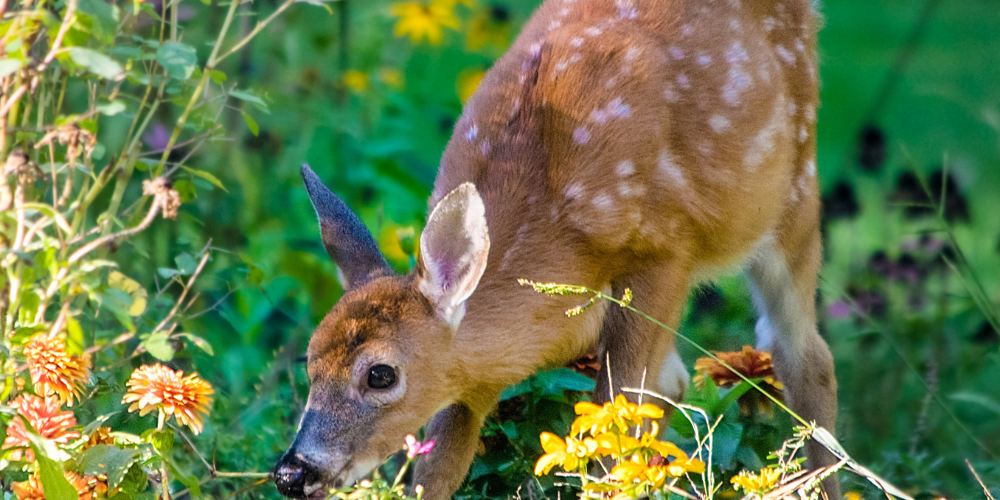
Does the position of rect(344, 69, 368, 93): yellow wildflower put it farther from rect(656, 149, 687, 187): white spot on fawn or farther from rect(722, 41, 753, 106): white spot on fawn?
rect(656, 149, 687, 187): white spot on fawn

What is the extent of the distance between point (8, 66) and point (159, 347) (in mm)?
694

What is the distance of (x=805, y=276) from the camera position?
403 cm

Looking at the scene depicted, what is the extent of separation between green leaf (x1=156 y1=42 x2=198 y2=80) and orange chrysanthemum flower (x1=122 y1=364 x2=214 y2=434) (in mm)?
645

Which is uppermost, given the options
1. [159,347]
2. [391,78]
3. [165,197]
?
[165,197]

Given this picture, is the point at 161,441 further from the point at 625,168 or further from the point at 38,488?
the point at 625,168

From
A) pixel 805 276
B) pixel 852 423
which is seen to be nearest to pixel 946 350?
pixel 852 423

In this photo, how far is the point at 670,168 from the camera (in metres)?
3.43

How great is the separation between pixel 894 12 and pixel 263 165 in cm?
415

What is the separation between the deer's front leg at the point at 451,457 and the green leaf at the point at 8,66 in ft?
5.21

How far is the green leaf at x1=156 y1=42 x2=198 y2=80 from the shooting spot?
2545 mm

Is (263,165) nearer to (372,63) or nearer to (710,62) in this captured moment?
(372,63)

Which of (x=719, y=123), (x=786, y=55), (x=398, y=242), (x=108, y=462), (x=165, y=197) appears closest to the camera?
(x=108, y=462)

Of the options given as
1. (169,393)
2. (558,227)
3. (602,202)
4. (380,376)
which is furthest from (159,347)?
(602,202)

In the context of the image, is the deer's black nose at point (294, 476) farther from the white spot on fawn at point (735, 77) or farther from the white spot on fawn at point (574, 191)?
the white spot on fawn at point (735, 77)
